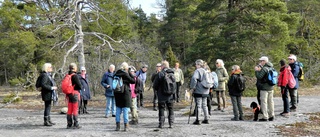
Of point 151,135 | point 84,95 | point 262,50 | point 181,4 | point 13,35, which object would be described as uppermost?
point 181,4

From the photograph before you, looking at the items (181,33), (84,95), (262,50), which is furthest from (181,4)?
(84,95)

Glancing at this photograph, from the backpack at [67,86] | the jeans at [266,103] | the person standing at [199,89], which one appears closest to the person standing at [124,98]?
the backpack at [67,86]

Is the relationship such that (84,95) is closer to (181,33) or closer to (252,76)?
(252,76)

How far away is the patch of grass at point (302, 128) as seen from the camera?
7.77 metres

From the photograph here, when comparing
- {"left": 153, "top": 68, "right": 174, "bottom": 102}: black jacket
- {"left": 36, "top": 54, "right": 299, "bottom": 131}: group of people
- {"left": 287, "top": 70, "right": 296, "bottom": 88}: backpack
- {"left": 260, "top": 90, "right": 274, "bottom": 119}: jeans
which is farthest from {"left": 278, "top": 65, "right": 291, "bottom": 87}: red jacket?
{"left": 153, "top": 68, "right": 174, "bottom": 102}: black jacket

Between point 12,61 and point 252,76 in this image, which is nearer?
point 252,76

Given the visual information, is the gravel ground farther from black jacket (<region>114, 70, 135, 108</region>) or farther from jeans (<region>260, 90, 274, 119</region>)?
black jacket (<region>114, 70, 135, 108</region>)

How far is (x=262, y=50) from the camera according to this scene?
1858 cm

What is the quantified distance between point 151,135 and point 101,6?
13589mm

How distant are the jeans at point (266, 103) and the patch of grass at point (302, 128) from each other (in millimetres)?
757

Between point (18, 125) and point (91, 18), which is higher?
point (91, 18)

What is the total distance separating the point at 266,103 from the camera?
9172mm

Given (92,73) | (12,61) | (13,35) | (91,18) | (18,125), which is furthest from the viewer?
(12,61)

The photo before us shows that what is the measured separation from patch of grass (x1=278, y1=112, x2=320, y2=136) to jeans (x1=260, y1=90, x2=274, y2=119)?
0.76 meters
